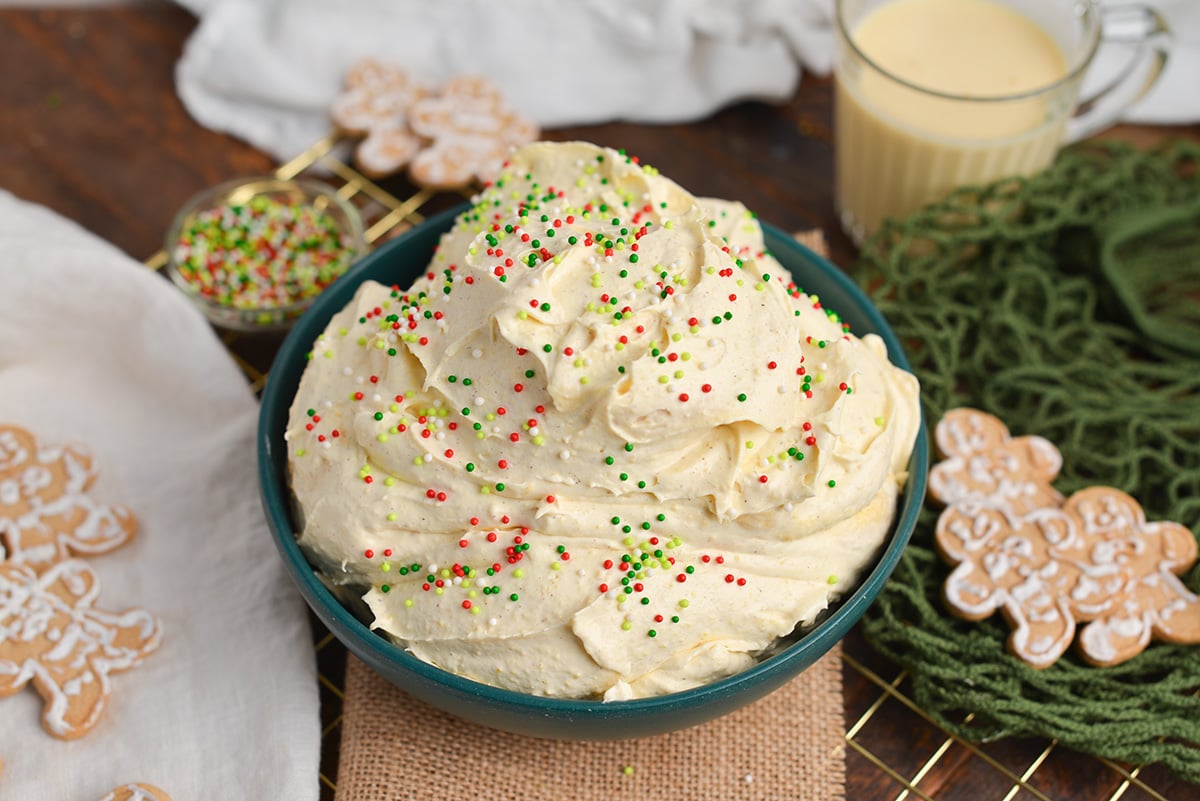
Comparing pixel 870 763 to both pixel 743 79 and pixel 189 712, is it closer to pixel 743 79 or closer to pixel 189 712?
pixel 189 712

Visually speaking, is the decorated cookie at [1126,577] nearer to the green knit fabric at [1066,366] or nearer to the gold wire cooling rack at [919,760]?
the green knit fabric at [1066,366]

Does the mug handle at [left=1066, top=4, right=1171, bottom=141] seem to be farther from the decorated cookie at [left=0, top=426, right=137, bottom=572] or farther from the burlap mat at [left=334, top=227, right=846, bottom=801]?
the decorated cookie at [left=0, top=426, right=137, bottom=572]

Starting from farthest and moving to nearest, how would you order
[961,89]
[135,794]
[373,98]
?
[373,98] < [961,89] < [135,794]

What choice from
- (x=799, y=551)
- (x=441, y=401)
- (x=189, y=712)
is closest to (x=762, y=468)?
(x=799, y=551)

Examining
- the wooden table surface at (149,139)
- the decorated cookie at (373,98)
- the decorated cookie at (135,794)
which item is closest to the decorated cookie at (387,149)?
the decorated cookie at (373,98)

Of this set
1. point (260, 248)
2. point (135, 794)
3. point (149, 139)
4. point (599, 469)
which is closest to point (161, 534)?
point (135, 794)

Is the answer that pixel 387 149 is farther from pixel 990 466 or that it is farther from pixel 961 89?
pixel 990 466

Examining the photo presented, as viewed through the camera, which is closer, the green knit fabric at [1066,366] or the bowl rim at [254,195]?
the green knit fabric at [1066,366]
